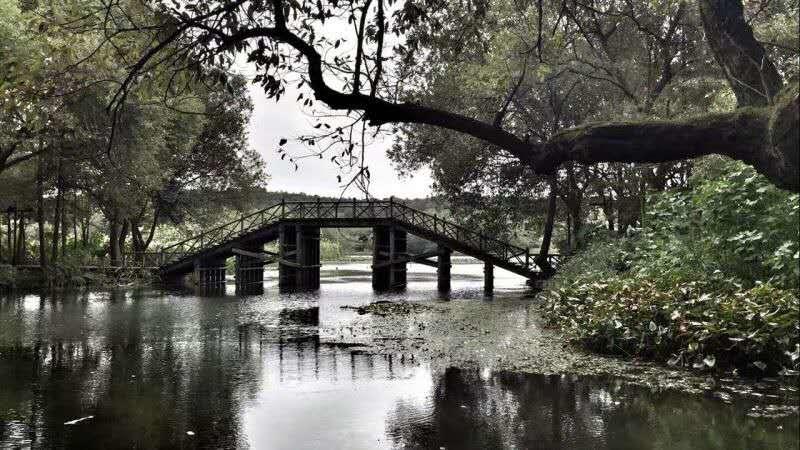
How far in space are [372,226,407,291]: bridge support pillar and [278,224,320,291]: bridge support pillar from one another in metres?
2.92

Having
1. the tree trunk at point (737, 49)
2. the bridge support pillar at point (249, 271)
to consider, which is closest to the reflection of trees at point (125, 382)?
the tree trunk at point (737, 49)

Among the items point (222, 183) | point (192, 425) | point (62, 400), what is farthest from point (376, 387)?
point (222, 183)

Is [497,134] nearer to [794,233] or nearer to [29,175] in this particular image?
[794,233]

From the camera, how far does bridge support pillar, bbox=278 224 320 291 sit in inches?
1232

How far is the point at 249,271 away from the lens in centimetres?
3272

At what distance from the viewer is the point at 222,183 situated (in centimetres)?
4175

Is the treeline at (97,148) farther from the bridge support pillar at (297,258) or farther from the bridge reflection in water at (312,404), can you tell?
the bridge support pillar at (297,258)

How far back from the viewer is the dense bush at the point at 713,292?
8508 mm

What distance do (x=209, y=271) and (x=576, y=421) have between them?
28.3 meters

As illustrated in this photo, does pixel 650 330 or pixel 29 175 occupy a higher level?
pixel 29 175

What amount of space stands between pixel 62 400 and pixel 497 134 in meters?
6.13

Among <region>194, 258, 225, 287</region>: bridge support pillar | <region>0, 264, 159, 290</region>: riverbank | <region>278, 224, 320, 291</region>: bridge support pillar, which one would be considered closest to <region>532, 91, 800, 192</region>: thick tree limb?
<region>278, 224, 320, 291</region>: bridge support pillar

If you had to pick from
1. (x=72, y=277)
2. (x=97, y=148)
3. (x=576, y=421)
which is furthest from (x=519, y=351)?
(x=72, y=277)

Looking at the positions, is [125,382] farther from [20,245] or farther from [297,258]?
[20,245]
